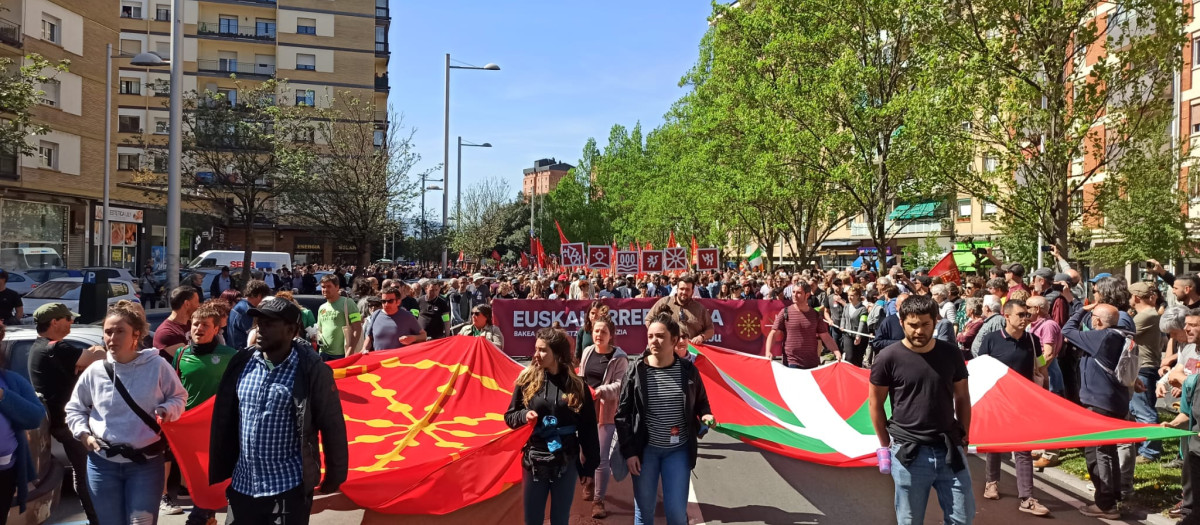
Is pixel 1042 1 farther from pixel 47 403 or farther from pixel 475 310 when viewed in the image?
pixel 47 403

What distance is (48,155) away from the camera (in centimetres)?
3350

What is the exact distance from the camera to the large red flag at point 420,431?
584 centimetres

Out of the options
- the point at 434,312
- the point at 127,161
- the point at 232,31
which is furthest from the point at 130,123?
the point at 434,312

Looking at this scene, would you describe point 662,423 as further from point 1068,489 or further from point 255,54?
point 255,54

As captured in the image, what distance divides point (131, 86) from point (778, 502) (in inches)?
2599

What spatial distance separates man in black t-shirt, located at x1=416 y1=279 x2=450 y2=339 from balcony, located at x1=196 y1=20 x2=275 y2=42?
5815 cm

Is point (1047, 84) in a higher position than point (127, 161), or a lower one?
lower

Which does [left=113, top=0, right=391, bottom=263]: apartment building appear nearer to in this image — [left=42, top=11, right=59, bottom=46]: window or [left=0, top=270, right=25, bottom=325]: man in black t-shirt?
→ [left=42, top=11, right=59, bottom=46]: window

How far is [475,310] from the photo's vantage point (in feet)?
34.0

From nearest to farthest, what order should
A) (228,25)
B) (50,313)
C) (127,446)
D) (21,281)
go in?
(127,446), (50,313), (21,281), (228,25)

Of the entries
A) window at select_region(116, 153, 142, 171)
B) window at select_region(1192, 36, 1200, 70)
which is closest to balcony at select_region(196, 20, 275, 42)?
window at select_region(116, 153, 142, 171)

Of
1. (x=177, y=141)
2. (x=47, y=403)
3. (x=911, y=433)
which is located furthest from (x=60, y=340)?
(x=177, y=141)

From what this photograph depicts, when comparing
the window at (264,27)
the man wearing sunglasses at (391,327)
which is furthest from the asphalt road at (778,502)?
the window at (264,27)

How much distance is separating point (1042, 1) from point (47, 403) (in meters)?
15.3
